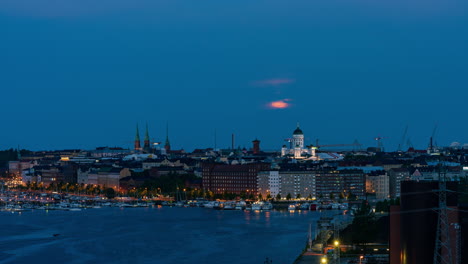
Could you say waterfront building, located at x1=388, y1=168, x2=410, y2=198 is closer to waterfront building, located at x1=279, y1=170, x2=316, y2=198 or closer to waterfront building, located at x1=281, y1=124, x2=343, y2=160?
waterfront building, located at x1=279, y1=170, x2=316, y2=198

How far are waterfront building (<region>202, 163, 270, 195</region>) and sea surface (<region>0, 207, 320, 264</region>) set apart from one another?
659 cm

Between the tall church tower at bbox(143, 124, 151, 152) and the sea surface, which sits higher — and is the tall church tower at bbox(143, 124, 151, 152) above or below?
above

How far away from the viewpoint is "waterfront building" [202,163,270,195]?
3372cm

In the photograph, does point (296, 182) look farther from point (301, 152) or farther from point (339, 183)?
point (301, 152)

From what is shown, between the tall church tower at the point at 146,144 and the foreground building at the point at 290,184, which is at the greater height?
the tall church tower at the point at 146,144

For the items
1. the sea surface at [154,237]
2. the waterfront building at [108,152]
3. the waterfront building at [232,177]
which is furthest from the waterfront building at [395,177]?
the waterfront building at [108,152]

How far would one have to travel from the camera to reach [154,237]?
19.2 m

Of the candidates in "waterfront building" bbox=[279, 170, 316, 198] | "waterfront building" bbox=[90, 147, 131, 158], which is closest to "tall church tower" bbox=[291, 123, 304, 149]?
"waterfront building" bbox=[90, 147, 131, 158]

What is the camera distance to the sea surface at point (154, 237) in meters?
16.0

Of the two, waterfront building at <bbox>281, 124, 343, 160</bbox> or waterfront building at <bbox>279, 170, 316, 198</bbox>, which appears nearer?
waterfront building at <bbox>279, 170, 316, 198</bbox>

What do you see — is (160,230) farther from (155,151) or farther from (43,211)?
(155,151)

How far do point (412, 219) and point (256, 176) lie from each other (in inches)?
997

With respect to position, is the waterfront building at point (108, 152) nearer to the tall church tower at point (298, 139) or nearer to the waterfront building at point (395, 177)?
the tall church tower at point (298, 139)

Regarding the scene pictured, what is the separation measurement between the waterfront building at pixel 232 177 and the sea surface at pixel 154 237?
21.6 ft
